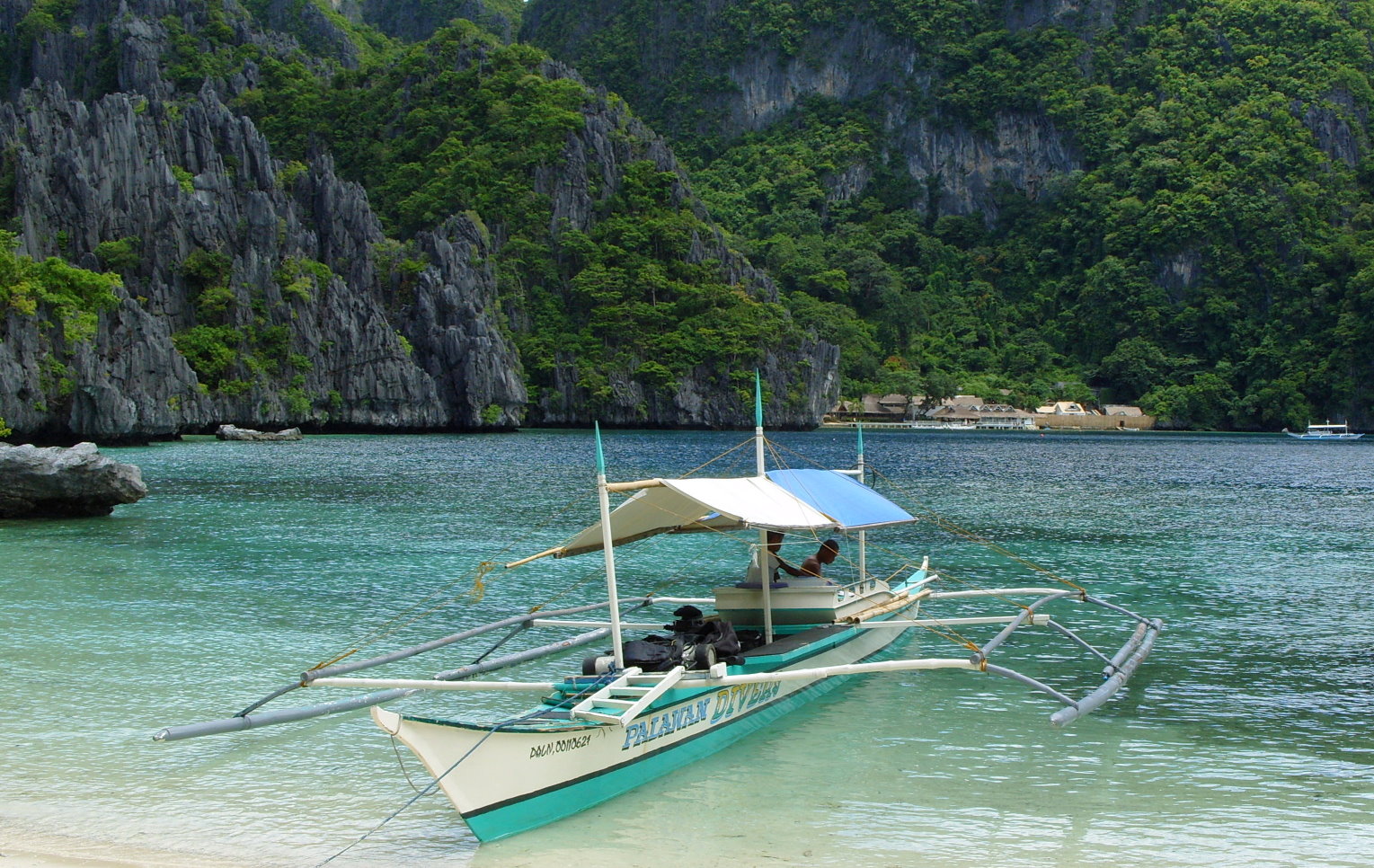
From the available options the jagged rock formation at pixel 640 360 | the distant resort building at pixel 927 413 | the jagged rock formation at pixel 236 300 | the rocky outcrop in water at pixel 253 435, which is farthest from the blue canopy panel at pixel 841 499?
the distant resort building at pixel 927 413

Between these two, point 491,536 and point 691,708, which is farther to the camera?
point 491,536

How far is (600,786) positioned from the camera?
945 cm

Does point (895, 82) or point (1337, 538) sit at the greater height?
point (895, 82)

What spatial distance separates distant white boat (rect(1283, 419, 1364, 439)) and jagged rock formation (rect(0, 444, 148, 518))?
104 meters

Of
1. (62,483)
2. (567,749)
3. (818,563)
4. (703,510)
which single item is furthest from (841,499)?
(62,483)

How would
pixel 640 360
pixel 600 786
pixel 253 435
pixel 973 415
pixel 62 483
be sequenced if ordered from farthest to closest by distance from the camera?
pixel 973 415
pixel 640 360
pixel 253 435
pixel 62 483
pixel 600 786

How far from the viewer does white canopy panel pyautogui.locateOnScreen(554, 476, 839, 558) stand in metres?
11.5

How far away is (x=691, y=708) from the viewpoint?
10422 millimetres

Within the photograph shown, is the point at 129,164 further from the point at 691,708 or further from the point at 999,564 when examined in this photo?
the point at 691,708

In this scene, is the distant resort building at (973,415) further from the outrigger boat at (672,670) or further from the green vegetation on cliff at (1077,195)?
the outrigger boat at (672,670)

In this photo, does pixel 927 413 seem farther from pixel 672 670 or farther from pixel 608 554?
pixel 608 554

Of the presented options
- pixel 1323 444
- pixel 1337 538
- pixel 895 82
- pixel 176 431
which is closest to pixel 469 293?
pixel 176 431

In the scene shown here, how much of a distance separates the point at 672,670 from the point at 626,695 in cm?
47

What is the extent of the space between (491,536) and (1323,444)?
8569 cm
